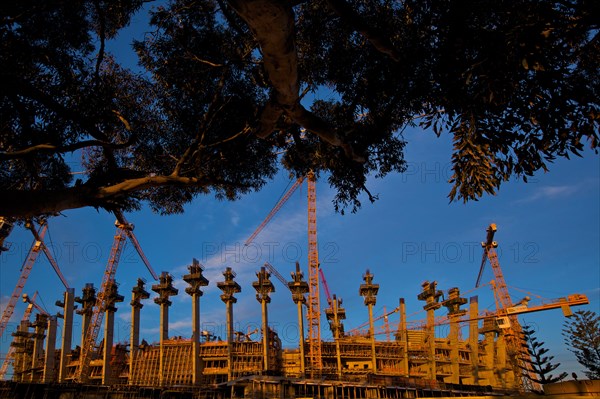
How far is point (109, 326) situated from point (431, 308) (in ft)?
163

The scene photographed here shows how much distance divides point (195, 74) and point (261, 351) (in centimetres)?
5730

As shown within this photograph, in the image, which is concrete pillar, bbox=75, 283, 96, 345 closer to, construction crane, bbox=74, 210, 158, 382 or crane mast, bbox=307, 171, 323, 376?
construction crane, bbox=74, 210, 158, 382

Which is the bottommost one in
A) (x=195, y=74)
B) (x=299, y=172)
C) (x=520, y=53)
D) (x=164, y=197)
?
(x=520, y=53)

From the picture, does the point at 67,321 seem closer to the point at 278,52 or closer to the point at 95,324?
the point at 95,324

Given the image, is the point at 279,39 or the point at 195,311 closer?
the point at 279,39

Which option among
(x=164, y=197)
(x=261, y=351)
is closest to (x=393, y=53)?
(x=164, y=197)

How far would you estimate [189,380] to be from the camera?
59969 mm

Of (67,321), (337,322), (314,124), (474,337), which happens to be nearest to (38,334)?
(67,321)

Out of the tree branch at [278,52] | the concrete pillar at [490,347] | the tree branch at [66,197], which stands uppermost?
the tree branch at [278,52]

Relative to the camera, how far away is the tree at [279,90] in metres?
7.52

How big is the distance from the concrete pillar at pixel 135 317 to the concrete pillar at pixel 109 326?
2987 millimetres

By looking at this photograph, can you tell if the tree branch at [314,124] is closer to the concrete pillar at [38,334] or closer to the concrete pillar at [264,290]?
the concrete pillar at [264,290]

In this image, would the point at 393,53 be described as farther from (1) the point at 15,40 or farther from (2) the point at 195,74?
(1) the point at 15,40

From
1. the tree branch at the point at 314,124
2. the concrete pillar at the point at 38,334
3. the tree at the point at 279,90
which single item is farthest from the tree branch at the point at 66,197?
the concrete pillar at the point at 38,334
